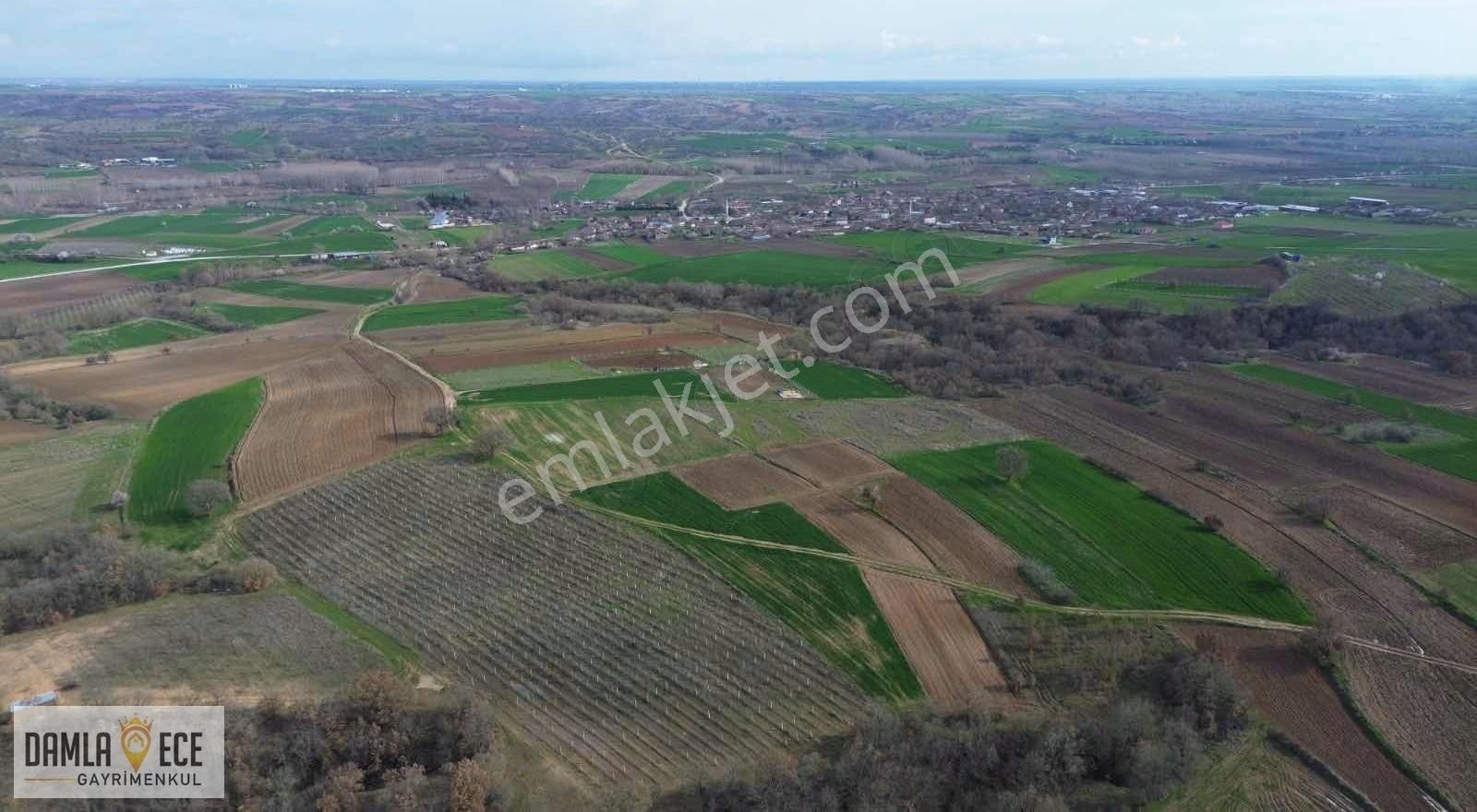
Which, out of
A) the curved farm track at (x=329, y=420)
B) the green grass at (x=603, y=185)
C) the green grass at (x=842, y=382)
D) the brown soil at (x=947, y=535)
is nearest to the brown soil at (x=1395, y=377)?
the green grass at (x=842, y=382)

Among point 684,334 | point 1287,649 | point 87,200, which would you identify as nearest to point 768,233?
point 684,334

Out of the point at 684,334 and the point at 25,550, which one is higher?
the point at 684,334

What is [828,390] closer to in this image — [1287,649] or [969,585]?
[969,585]

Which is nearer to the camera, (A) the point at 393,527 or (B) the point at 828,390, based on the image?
(A) the point at 393,527

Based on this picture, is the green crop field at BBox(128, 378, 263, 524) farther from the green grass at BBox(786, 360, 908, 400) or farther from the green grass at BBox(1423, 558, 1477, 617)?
the green grass at BBox(1423, 558, 1477, 617)

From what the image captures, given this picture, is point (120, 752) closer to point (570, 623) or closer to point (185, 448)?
point (570, 623)

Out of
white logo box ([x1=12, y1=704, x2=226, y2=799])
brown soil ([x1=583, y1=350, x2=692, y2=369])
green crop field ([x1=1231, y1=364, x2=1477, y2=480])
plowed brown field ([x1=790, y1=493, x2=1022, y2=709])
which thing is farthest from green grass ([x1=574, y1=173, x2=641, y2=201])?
white logo box ([x1=12, y1=704, x2=226, y2=799])
